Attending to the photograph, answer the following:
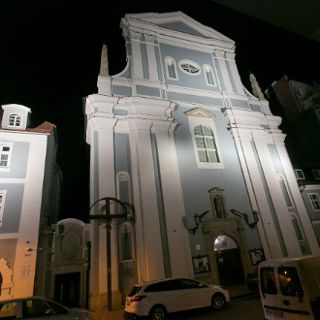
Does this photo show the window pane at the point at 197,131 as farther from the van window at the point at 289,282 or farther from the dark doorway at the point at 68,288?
the van window at the point at 289,282

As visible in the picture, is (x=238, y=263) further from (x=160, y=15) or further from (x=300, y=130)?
(x=300, y=130)

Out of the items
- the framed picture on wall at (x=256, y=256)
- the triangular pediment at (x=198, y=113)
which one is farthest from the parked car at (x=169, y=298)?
the triangular pediment at (x=198, y=113)

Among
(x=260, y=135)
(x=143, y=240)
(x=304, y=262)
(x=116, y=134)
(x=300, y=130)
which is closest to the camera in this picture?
(x=304, y=262)

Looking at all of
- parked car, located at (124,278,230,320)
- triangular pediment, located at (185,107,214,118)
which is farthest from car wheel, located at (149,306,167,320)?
triangular pediment, located at (185,107,214,118)

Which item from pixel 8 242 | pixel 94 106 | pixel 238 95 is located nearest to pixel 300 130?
pixel 238 95

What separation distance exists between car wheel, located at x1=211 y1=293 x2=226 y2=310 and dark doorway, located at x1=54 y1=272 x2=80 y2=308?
7038 millimetres

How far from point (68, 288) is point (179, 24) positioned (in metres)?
19.5

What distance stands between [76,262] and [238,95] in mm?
14837

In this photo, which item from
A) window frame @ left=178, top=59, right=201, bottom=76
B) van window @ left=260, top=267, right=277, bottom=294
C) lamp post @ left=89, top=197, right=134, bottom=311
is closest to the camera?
van window @ left=260, top=267, right=277, bottom=294

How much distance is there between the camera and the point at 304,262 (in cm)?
501

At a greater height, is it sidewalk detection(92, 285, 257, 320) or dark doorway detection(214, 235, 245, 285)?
dark doorway detection(214, 235, 245, 285)

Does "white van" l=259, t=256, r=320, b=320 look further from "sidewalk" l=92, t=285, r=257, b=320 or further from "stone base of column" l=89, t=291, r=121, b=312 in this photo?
"stone base of column" l=89, t=291, r=121, b=312

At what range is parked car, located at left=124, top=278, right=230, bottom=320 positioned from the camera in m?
7.80

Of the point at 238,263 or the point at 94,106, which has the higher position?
the point at 94,106
